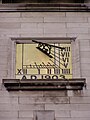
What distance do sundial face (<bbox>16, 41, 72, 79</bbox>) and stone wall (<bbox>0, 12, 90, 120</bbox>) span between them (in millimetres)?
322

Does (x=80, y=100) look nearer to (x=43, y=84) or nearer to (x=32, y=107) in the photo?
(x=43, y=84)

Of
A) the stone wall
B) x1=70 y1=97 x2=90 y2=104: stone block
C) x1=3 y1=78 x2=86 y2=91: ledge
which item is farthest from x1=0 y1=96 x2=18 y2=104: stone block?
x1=70 y1=97 x2=90 y2=104: stone block

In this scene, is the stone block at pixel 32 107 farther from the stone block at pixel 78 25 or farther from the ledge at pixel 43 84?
the stone block at pixel 78 25

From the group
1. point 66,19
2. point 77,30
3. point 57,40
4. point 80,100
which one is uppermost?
point 66,19

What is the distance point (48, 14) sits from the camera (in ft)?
40.9

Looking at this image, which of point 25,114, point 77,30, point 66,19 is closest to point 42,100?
point 25,114

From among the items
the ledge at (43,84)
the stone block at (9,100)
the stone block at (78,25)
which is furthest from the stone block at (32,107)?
the stone block at (78,25)

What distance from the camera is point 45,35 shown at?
39.7 ft

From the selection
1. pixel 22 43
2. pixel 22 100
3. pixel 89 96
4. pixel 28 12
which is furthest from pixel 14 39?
pixel 89 96

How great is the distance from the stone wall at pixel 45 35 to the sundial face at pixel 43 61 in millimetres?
322

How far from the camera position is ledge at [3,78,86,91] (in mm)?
11250

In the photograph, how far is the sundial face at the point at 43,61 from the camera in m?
11.6

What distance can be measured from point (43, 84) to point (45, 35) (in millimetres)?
1728

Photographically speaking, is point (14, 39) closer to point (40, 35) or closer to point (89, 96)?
point (40, 35)
